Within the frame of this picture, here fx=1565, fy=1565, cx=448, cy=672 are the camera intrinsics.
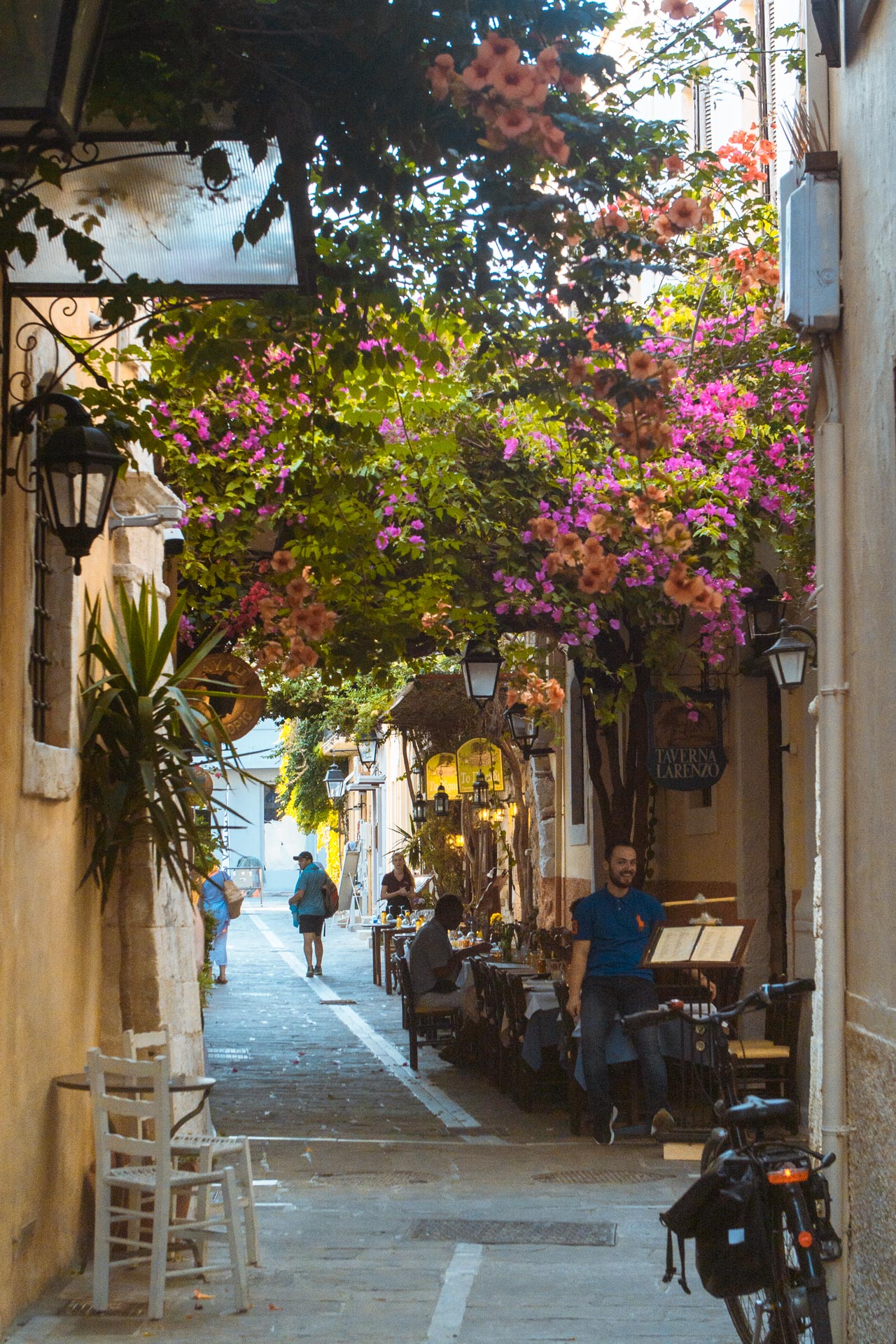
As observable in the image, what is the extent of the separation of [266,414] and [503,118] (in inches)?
184

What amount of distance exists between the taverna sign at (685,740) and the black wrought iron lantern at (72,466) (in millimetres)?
7847

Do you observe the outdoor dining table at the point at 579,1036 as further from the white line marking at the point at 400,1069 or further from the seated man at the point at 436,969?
the seated man at the point at 436,969

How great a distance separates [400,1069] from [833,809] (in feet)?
30.7

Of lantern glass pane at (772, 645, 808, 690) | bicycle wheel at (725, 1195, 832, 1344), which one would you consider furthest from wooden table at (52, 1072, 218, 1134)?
lantern glass pane at (772, 645, 808, 690)

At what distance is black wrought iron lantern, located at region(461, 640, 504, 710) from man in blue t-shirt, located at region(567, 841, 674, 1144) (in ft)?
9.34

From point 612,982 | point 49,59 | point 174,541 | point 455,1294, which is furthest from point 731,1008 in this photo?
point 174,541

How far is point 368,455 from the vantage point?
9.26 metres

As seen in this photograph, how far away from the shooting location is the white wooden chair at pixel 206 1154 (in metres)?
6.44

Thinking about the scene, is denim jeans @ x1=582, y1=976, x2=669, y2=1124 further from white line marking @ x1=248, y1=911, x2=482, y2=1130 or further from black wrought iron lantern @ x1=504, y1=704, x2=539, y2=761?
black wrought iron lantern @ x1=504, y1=704, x2=539, y2=761

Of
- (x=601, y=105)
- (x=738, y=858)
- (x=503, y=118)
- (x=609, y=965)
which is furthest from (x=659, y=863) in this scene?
(x=503, y=118)

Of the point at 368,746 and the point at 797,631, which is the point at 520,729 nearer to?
→ the point at 797,631

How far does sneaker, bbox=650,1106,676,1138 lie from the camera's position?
9953 mm

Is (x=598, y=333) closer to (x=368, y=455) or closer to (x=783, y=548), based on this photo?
(x=368, y=455)

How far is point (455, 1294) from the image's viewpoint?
6.38m
